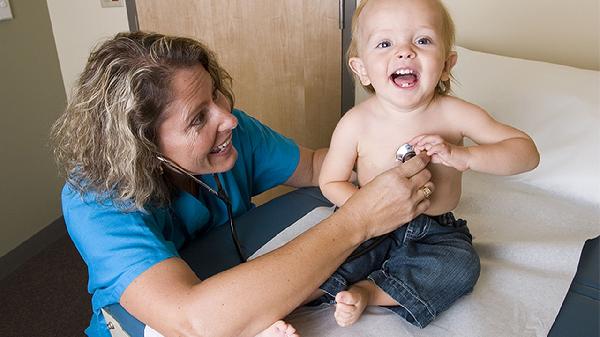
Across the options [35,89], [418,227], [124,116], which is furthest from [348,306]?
[35,89]

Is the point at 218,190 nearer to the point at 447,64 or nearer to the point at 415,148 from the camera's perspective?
the point at 415,148

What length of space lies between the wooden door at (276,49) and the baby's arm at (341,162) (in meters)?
1.16

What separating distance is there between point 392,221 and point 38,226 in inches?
89.0

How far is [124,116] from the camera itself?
102 cm

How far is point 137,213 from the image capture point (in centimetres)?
104

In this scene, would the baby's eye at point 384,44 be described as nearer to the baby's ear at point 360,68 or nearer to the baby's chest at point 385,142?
the baby's ear at point 360,68

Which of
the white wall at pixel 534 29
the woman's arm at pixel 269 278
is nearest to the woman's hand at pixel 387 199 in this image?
the woman's arm at pixel 269 278

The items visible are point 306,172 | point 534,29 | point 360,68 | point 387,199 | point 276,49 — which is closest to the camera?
point 387,199

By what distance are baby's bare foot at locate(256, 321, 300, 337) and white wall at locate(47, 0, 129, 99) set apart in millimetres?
2014

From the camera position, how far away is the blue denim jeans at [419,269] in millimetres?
983

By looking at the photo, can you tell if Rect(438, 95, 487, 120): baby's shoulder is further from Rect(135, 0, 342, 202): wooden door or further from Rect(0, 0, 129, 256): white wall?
Rect(0, 0, 129, 256): white wall

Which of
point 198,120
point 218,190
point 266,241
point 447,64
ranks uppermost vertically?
point 447,64

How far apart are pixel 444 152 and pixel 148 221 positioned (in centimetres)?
62

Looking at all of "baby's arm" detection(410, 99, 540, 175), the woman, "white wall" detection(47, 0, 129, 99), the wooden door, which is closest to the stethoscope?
the woman
